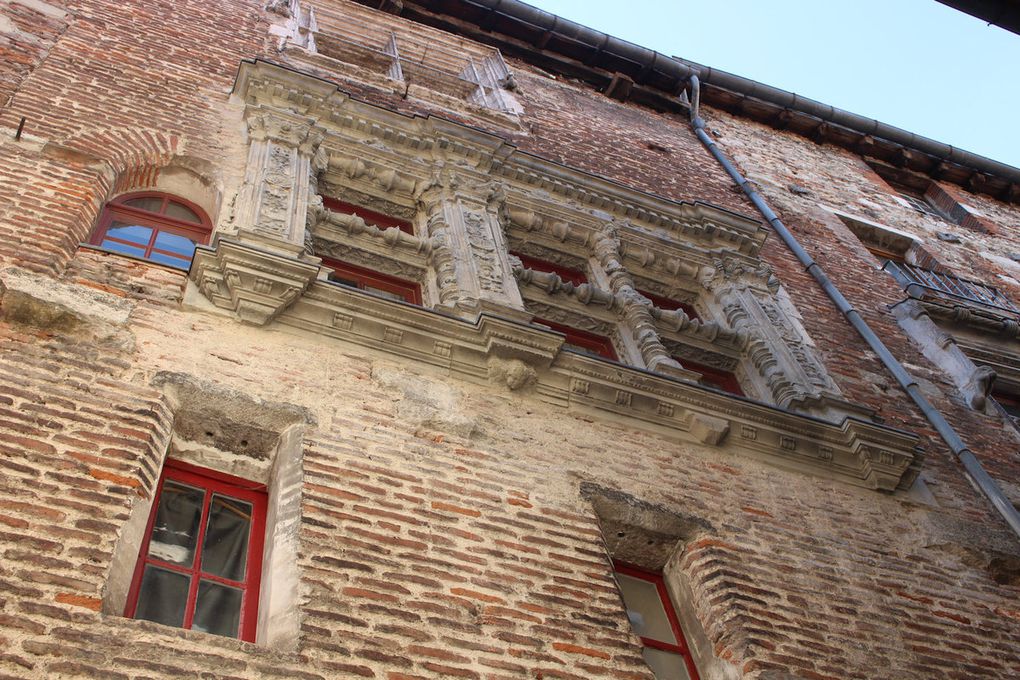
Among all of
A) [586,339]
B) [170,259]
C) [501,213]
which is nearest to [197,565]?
[170,259]

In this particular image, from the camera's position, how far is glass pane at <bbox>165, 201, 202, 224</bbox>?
7305mm

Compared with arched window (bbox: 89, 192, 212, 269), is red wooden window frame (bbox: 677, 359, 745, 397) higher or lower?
lower

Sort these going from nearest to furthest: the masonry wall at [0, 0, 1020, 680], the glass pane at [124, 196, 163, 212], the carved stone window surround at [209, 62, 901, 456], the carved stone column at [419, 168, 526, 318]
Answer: the masonry wall at [0, 0, 1020, 680] < the carved stone column at [419, 168, 526, 318] < the glass pane at [124, 196, 163, 212] < the carved stone window surround at [209, 62, 901, 456]

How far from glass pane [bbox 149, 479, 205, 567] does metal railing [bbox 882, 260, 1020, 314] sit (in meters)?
8.66

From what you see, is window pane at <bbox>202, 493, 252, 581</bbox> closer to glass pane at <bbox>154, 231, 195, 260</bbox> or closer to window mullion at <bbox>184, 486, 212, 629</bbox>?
window mullion at <bbox>184, 486, 212, 629</bbox>

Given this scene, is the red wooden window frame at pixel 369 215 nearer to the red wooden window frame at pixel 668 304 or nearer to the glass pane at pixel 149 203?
the glass pane at pixel 149 203

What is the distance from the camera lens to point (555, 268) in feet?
29.8

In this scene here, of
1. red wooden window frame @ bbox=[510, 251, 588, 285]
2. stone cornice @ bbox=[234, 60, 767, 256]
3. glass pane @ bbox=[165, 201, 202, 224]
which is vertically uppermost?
stone cornice @ bbox=[234, 60, 767, 256]

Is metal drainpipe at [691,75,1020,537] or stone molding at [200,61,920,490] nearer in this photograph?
stone molding at [200,61,920,490]

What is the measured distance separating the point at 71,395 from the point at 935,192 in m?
15.4

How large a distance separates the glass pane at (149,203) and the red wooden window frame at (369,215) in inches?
55.3

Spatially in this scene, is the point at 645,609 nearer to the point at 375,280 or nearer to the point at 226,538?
the point at 226,538

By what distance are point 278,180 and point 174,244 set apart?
97 centimetres

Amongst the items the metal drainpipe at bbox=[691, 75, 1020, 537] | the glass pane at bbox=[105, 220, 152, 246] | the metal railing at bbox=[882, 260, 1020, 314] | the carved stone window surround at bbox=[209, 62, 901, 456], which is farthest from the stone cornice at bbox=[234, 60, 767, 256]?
the metal railing at bbox=[882, 260, 1020, 314]
